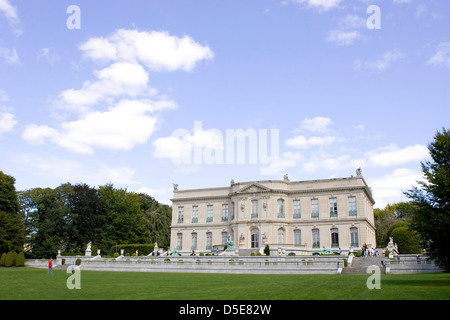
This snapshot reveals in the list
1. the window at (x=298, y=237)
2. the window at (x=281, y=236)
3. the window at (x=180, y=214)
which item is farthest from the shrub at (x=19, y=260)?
the window at (x=298, y=237)

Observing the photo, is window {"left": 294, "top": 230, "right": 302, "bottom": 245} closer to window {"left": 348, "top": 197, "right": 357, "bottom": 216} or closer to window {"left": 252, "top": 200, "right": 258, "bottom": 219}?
window {"left": 252, "top": 200, "right": 258, "bottom": 219}

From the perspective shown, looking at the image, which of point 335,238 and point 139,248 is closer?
point 335,238

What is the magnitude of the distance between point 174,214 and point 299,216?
16.1 meters

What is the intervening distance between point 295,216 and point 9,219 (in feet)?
98.3

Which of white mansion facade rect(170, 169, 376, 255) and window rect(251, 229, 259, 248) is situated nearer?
white mansion facade rect(170, 169, 376, 255)

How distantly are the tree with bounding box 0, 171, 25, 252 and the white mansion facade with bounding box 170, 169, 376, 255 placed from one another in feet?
60.3

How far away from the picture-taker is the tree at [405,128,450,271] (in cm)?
1595

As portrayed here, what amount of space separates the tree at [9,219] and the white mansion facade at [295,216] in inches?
724

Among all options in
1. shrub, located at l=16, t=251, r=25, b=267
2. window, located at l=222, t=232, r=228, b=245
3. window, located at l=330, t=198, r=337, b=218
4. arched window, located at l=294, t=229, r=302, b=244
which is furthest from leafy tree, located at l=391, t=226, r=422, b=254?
shrub, located at l=16, t=251, r=25, b=267

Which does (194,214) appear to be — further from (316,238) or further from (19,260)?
(19,260)

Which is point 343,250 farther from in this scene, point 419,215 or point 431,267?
point 419,215

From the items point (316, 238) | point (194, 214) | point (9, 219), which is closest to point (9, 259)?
Answer: point (9, 219)

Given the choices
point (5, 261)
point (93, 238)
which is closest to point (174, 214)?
point (93, 238)

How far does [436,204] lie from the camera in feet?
55.5
